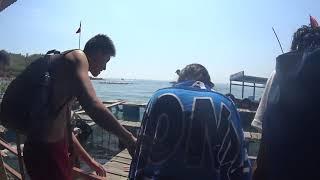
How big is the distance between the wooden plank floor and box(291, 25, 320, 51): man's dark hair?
4566mm

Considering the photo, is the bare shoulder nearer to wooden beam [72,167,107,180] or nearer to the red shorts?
the red shorts

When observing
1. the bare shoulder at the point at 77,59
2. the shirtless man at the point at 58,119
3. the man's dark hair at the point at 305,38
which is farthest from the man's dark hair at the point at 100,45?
the man's dark hair at the point at 305,38

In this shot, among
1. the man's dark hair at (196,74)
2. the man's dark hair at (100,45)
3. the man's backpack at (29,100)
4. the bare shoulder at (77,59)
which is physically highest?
the man's dark hair at (100,45)

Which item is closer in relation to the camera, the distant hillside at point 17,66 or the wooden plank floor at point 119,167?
the distant hillside at point 17,66

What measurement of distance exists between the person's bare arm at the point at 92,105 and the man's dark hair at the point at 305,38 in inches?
46.2

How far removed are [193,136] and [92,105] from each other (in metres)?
0.69

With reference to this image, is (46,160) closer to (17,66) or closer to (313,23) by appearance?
(313,23)

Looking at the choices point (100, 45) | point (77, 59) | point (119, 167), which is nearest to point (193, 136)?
point (77, 59)

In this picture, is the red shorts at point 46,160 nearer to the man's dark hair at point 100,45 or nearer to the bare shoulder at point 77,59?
the bare shoulder at point 77,59

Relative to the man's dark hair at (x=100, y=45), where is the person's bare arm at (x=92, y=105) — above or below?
below

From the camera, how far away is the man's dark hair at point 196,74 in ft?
7.89

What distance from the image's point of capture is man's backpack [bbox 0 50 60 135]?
2.59 meters

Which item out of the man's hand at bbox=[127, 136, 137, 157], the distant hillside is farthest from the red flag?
the distant hillside

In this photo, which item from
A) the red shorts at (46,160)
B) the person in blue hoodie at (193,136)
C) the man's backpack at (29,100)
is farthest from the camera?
the red shorts at (46,160)
